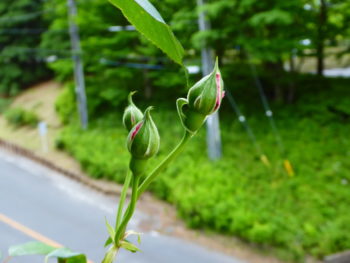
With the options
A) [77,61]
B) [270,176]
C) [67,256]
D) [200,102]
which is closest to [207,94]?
[200,102]

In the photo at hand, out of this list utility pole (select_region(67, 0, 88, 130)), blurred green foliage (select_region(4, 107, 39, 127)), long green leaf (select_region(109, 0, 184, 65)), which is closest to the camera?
long green leaf (select_region(109, 0, 184, 65))

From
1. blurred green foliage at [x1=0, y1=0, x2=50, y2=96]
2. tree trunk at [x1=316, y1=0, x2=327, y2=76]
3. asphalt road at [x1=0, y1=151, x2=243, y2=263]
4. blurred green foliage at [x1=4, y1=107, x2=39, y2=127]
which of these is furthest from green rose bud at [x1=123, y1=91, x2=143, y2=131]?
blurred green foliage at [x1=0, y1=0, x2=50, y2=96]

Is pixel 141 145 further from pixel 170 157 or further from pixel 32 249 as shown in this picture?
pixel 32 249

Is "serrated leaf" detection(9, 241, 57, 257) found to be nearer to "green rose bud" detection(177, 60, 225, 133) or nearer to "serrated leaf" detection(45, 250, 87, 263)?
"serrated leaf" detection(45, 250, 87, 263)

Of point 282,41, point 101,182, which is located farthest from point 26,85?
point 282,41

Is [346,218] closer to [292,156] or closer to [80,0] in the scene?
[292,156]

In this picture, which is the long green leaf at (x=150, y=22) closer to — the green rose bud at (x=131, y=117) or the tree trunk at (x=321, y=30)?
the green rose bud at (x=131, y=117)
